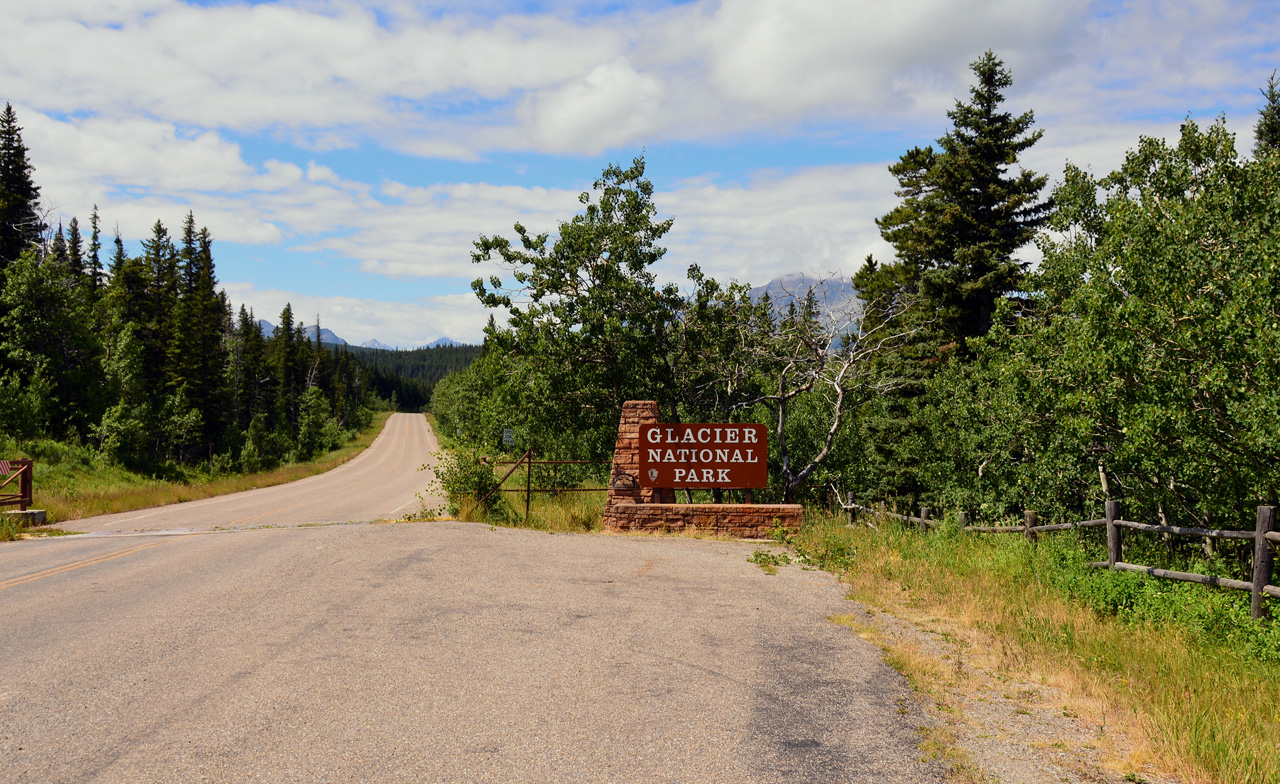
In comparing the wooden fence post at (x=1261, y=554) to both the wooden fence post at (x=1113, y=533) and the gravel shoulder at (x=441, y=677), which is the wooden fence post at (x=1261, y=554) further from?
the gravel shoulder at (x=441, y=677)

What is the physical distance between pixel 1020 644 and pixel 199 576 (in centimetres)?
1153

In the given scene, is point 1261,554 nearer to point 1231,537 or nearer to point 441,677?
point 1231,537

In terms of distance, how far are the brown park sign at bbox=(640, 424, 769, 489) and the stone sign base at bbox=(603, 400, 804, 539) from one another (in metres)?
0.29

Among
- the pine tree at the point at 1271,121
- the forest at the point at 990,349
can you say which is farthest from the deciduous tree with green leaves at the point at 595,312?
the pine tree at the point at 1271,121

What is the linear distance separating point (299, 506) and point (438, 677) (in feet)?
73.2

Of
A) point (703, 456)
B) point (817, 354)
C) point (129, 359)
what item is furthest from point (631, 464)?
point (129, 359)

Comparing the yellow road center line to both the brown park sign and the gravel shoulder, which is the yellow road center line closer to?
the gravel shoulder

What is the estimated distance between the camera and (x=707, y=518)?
15578mm

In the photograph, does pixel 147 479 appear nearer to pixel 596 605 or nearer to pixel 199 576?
pixel 199 576

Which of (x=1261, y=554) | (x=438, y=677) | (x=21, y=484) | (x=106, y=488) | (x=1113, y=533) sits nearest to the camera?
(x=438, y=677)

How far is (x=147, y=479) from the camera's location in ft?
120

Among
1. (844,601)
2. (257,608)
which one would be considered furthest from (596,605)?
(257,608)

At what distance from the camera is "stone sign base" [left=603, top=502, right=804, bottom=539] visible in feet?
50.3

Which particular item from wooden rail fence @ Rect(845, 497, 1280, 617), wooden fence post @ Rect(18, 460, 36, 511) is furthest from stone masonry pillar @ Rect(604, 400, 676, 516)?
wooden fence post @ Rect(18, 460, 36, 511)
